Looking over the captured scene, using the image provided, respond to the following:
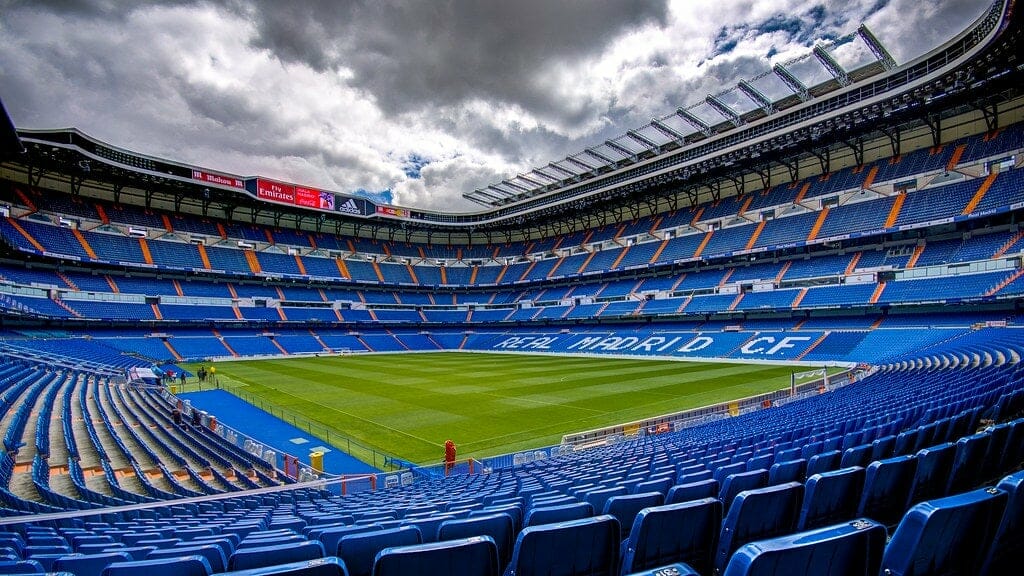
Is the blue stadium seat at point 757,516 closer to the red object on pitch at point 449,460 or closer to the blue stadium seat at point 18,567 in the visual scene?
the blue stadium seat at point 18,567

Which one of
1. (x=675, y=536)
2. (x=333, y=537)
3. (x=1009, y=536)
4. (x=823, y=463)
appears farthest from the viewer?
(x=823, y=463)

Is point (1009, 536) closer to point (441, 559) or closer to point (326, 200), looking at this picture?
point (441, 559)

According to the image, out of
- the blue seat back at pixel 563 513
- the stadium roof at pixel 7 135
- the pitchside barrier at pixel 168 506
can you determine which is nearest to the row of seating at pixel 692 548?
the blue seat back at pixel 563 513

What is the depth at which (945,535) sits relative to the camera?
2.09 meters

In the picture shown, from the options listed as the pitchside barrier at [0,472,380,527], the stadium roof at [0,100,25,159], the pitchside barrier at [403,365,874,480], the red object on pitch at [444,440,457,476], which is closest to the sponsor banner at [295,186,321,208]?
the stadium roof at [0,100,25,159]

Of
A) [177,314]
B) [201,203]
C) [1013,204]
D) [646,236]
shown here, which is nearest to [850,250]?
[1013,204]

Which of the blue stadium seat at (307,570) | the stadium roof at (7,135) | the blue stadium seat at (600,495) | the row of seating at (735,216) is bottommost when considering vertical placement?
the blue stadium seat at (600,495)

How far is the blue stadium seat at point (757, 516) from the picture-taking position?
294 centimetres

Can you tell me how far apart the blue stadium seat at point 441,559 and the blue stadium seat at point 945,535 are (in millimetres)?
1721

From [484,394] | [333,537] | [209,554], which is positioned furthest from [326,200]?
[209,554]

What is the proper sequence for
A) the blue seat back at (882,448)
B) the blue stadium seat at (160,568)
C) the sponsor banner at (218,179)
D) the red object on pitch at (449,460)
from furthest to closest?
the sponsor banner at (218,179)
the red object on pitch at (449,460)
the blue seat back at (882,448)
the blue stadium seat at (160,568)

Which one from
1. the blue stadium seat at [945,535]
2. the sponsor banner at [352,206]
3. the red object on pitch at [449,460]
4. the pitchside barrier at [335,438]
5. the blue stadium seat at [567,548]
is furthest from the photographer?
the sponsor banner at [352,206]

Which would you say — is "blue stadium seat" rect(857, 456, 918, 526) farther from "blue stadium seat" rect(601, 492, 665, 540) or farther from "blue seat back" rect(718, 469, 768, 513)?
"blue stadium seat" rect(601, 492, 665, 540)

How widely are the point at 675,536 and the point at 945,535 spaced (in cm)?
121
